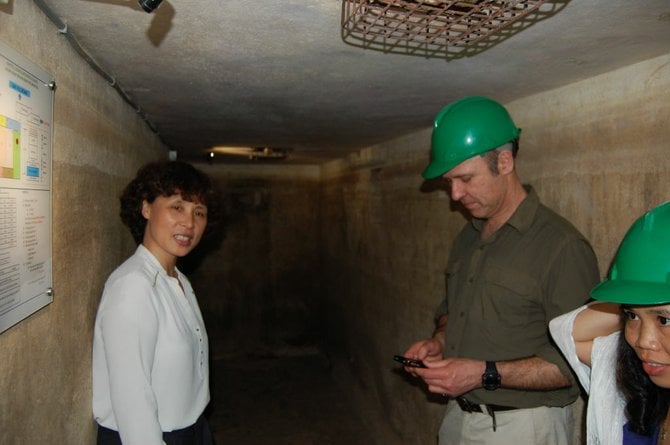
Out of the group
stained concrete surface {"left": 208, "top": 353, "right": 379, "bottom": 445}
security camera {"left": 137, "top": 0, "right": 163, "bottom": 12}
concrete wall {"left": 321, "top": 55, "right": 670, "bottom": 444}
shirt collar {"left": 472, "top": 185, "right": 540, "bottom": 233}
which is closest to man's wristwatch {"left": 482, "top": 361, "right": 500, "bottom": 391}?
shirt collar {"left": 472, "top": 185, "right": 540, "bottom": 233}

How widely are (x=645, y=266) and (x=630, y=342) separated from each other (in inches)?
8.0

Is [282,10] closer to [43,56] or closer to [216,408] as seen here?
[43,56]

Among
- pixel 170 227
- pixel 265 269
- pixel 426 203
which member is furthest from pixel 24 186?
pixel 265 269

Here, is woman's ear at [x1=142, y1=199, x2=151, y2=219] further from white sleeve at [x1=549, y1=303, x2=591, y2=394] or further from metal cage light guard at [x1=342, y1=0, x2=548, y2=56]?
white sleeve at [x1=549, y1=303, x2=591, y2=394]

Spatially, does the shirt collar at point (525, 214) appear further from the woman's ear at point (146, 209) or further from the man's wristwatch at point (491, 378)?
the woman's ear at point (146, 209)

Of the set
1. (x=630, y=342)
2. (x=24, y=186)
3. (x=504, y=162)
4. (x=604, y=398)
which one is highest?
(x=504, y=162)

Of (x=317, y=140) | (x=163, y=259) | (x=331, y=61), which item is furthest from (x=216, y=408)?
(x=331, y=61)

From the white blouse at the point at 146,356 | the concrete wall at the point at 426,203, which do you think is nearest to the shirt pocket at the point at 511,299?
the concrete wall at the point at 426,203

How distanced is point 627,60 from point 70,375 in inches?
95.2

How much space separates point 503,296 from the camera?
1.83m

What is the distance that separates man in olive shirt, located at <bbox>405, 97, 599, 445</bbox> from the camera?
1713 millimetres

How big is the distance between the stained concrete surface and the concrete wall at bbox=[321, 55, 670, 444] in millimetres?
420

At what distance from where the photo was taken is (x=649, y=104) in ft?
5.83

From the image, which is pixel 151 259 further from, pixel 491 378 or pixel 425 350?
pixel 491 378
